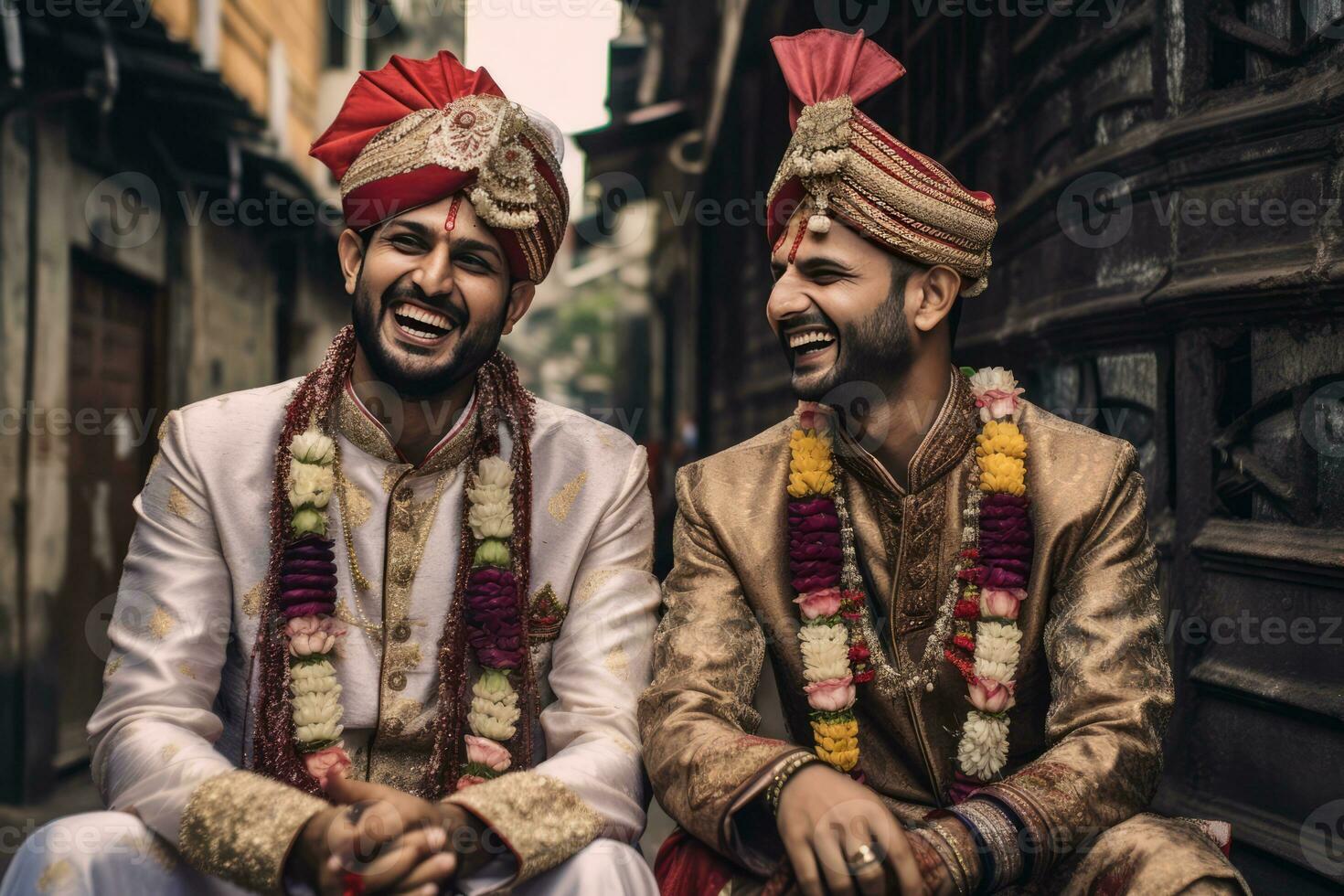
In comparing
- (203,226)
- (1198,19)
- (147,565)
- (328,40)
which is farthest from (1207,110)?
(328,40)

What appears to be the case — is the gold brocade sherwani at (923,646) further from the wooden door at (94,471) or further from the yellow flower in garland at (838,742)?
the wooden door at (94,471)

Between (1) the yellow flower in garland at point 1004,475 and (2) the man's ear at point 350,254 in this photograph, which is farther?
(2) the man's ear at point 350,254

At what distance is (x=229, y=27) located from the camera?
10445mm

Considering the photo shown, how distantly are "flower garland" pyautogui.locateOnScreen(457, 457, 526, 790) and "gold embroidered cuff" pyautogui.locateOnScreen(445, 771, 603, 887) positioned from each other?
0.38m

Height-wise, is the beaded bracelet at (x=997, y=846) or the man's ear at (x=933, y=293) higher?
the man's ear at (x=933, y=293)

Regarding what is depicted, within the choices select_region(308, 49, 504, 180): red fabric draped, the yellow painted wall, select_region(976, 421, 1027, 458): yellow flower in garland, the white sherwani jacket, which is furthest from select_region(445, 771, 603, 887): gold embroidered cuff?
the yellow painted wall

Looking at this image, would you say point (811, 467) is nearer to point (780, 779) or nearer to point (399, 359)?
point (780, 779)

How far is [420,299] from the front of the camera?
2.93 metres

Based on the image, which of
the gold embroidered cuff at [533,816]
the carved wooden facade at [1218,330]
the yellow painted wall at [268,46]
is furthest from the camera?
the yellow painted wall at [268,46]

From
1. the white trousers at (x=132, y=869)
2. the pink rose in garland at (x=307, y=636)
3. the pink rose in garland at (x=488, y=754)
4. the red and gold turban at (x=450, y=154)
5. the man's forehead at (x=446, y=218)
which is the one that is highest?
the red and gold turban at (x=450, y=154)

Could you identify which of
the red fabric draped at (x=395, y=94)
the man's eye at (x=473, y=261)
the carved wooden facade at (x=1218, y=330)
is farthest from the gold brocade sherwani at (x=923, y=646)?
the red fabric draped at (x=395, y=94)

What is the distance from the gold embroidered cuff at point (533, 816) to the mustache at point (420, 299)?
112 cm

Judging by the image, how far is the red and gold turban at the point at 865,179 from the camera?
284cm

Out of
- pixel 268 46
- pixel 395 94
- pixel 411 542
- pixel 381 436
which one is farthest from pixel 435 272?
pixel 268 46
